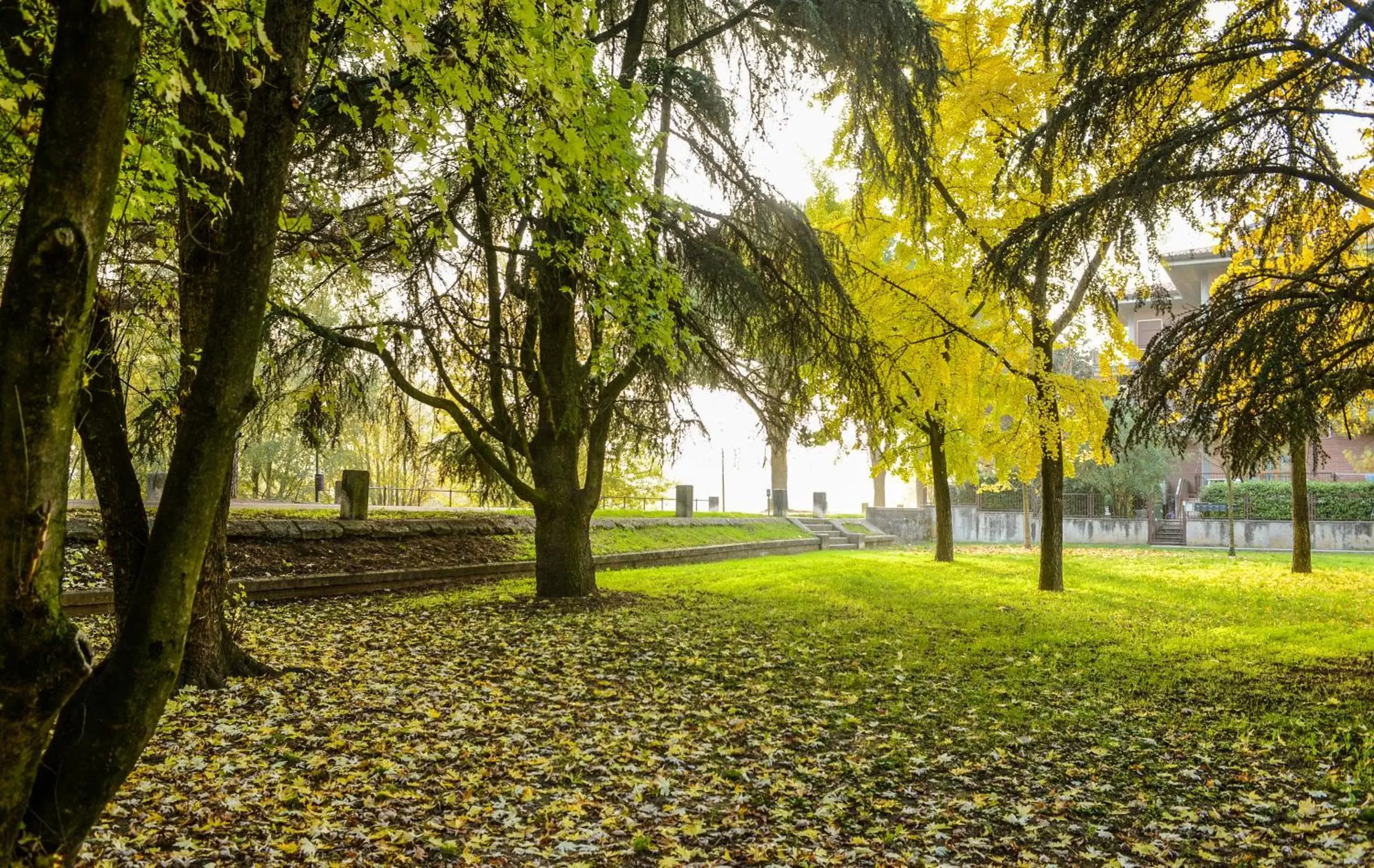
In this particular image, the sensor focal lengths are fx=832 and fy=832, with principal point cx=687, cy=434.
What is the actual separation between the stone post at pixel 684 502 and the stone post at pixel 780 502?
664cm

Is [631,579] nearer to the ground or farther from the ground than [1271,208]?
nearer to the ground

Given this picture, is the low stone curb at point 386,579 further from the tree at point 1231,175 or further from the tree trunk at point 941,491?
the tree at point 1231,175

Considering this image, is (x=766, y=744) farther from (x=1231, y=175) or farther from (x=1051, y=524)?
(x=1051, y=524)

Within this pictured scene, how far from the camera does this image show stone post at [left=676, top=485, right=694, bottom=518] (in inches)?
902

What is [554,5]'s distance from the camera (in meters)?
5.38

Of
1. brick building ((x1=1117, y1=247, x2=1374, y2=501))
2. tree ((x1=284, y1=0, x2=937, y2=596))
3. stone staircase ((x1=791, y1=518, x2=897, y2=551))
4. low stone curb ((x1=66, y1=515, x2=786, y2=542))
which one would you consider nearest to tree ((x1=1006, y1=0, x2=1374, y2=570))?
tree ((x1=284, y1=0, x2=937, y2=596))

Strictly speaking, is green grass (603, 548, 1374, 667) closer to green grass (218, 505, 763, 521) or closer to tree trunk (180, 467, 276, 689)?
green grass (218, 505, 763, 521)

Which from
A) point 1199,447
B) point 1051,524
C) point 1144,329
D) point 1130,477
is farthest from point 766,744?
point 1144,329

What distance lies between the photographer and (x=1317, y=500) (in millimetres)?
25156

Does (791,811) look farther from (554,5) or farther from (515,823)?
(554,5)

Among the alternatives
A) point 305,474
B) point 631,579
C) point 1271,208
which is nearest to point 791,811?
→ point 1271,208

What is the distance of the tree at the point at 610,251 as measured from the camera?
20.4 ft

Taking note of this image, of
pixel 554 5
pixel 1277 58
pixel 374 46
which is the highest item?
pixel 1277 58

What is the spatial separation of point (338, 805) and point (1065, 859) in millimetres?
3443
